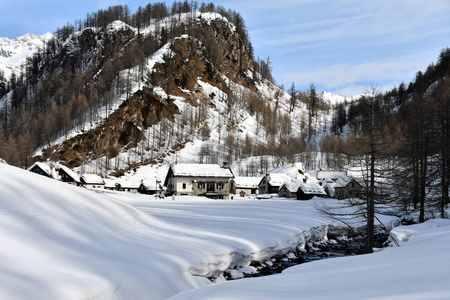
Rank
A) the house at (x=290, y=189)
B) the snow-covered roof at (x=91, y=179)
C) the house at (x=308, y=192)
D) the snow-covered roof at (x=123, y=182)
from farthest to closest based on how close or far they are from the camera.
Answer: the snow-covered roof at (x=123, y=182)
the snow-covered roof at (x=91, y=179)
the house at (x=290, y=189)
the house at (x=308, y=192)

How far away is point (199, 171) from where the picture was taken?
70.1 metres

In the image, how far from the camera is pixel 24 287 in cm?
722

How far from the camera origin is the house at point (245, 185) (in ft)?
304

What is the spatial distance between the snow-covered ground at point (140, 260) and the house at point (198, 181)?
5103cm

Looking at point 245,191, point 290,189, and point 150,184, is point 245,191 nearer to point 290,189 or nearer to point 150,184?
point 290,189

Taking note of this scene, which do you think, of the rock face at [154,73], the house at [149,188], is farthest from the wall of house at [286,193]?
the rock face at [154,73]

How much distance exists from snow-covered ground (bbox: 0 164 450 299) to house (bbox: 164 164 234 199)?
5103 centimetres

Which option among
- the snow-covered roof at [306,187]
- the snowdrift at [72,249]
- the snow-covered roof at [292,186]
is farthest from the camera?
the snow-covered roof at [292,186]

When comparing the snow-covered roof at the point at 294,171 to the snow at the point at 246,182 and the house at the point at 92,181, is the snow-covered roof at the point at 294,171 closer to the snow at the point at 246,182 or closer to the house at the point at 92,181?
the snow at the point at 246,182

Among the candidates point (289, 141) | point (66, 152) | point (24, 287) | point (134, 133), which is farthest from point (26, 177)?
point (289, 141)

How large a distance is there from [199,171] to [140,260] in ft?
195

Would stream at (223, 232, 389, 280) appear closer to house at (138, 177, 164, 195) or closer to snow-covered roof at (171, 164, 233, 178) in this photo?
snow-covered roof at (171, 164, 233, 178)

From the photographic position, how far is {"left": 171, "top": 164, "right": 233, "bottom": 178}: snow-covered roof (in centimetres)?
6856

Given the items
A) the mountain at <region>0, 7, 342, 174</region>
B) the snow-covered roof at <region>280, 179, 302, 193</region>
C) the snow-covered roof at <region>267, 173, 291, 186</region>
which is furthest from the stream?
the mountain at <region>0, 7, 342, 174</region>
